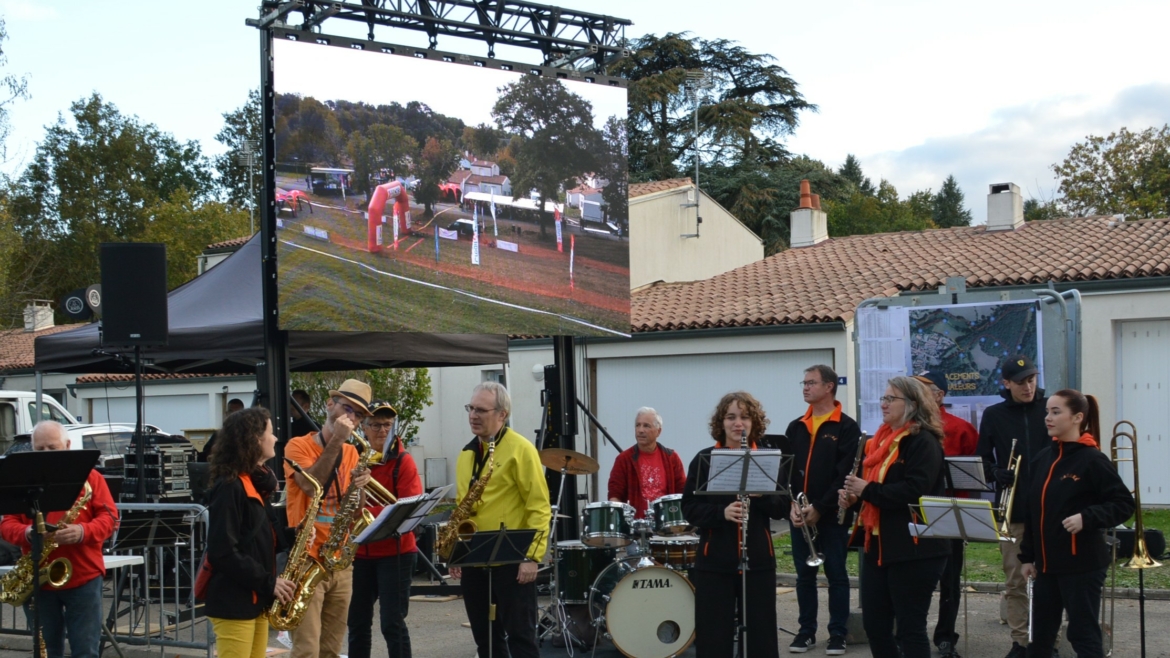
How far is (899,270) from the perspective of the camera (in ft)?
73.0

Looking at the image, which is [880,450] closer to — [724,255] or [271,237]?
[271,237]

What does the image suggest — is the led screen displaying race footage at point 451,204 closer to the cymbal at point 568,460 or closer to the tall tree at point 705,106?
the cymbal at point 568,460

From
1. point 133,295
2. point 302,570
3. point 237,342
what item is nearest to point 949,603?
point 302,570

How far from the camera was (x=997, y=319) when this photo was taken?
935cm

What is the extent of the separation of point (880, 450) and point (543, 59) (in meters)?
6.50

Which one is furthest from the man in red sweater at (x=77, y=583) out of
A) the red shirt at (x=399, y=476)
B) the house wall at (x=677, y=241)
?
the house wall at (x=677, y=241)

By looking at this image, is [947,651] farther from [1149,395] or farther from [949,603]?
[1149,395]

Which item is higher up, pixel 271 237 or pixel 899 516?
pixel 271 237

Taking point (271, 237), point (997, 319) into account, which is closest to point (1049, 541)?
point (997, 319)

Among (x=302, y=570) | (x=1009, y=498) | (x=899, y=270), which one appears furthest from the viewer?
(x=899, y=270)

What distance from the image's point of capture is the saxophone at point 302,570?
5668 millimetres

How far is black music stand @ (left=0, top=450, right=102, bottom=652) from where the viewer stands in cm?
582

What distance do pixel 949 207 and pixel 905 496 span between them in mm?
63982

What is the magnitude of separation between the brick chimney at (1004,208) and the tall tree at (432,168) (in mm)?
16830
